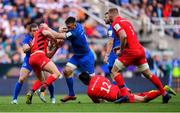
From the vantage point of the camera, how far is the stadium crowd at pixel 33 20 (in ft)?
98.6

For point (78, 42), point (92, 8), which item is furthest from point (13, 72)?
point (78, 42)

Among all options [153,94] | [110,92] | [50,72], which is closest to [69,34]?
[50,72]

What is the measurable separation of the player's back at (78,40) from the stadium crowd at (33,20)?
8.94m

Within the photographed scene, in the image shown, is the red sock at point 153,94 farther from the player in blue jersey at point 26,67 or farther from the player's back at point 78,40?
the player in blue jersey at point 26,67

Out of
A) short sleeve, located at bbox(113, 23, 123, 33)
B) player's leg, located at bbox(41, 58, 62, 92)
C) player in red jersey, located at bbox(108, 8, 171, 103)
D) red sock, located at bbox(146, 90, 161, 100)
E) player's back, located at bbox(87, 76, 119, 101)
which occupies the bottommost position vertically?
red sock, located at bbox(146, 90, 161, 100)

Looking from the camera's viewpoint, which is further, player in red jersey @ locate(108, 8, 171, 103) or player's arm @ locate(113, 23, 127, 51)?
player in red jersey @ locate(108, 8, 171, 103)

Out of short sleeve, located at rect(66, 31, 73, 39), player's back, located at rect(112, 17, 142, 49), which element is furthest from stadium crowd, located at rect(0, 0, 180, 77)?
player's back, located at rect(112, 17, 142, 49)

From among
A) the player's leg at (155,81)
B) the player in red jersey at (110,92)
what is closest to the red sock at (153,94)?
the player in red jersey at (110,92)

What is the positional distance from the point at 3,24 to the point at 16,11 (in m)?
1.16

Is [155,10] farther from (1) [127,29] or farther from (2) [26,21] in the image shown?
(1) [127,29]

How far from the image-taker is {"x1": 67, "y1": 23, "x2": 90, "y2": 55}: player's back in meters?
19.9

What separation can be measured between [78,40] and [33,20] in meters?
12.0

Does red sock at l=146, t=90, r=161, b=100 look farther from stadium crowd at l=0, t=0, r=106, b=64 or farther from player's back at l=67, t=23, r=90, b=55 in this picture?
stadium crowd at l=0, t=0, r=106, b=64

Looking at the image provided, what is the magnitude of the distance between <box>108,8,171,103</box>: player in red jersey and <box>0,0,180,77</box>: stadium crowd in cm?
1079
